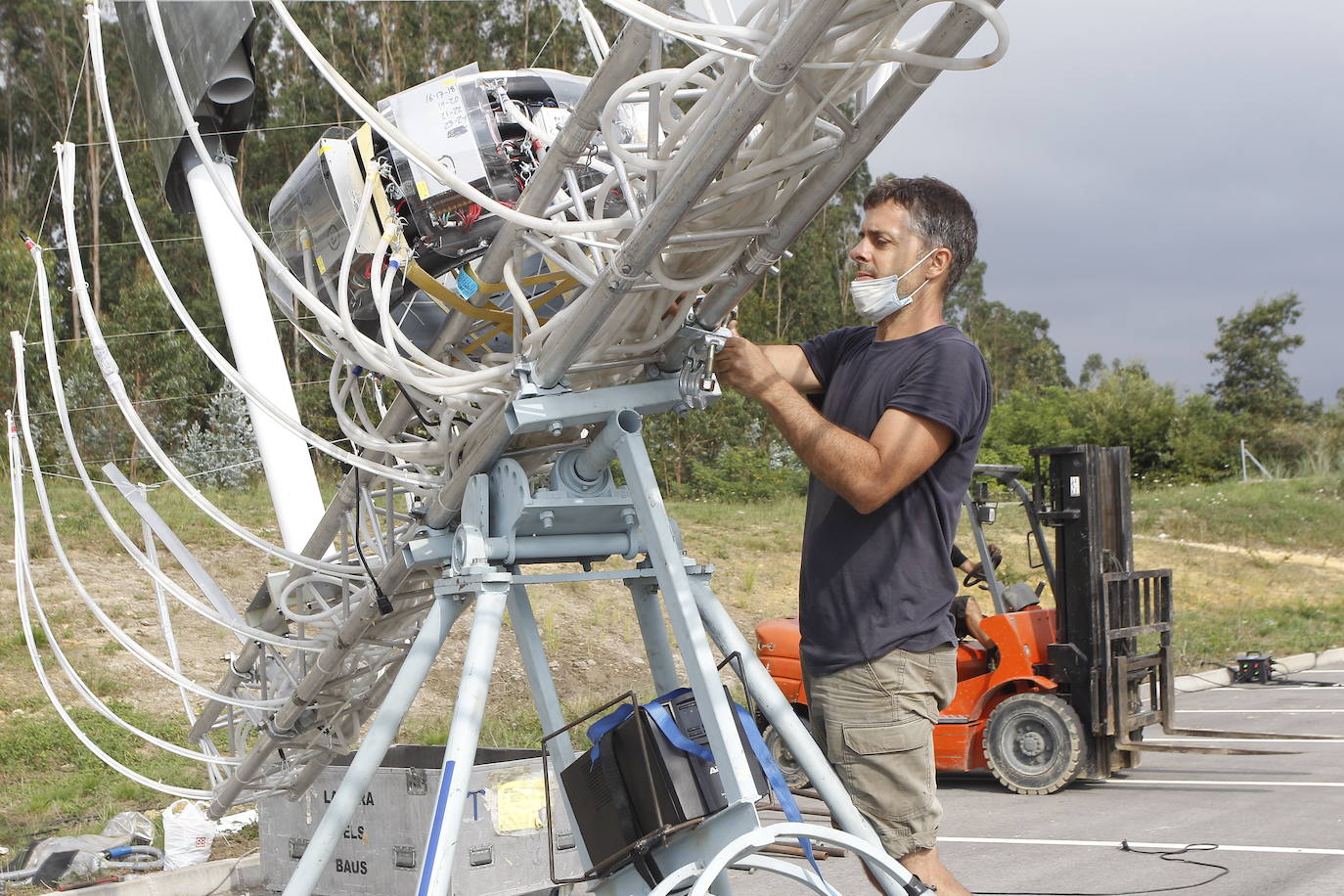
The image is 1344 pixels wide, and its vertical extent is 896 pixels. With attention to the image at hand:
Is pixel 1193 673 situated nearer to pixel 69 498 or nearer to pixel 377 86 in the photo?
pixel 69 498

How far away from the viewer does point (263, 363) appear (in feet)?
21.0

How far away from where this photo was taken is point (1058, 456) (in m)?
8.61

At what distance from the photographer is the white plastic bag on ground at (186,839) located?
6.52 metres

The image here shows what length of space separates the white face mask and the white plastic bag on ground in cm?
476

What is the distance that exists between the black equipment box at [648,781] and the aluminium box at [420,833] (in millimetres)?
2058

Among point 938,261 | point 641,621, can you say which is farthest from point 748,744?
point 938,261

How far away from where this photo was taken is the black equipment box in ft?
9.82

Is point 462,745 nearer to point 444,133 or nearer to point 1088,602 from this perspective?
point 444,133

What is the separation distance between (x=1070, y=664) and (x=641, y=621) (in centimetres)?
536

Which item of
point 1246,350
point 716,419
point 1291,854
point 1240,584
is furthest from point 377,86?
point 1246,350

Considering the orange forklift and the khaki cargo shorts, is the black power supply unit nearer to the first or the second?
the orange forklift

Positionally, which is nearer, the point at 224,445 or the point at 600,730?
the point at 600,730

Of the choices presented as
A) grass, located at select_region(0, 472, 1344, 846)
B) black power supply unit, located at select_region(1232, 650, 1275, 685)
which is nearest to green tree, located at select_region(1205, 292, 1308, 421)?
grass, located at select_region(0, 472, 1344, 846)

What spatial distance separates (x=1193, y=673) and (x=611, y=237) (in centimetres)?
1277
